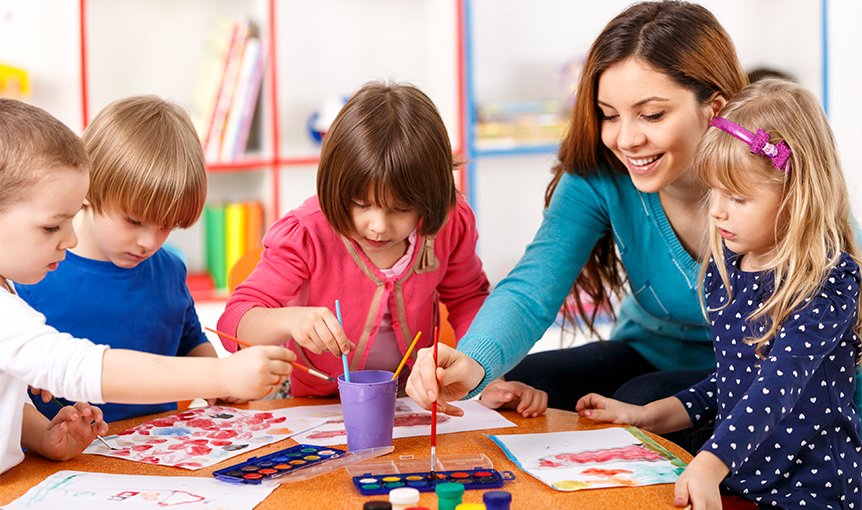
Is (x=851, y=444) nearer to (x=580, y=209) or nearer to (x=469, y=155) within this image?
(x=580, y=209)

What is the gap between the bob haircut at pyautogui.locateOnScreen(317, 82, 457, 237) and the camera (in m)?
1.13

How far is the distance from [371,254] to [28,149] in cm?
62

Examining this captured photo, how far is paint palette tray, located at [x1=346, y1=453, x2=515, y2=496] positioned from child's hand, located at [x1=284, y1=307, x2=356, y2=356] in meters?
0.19

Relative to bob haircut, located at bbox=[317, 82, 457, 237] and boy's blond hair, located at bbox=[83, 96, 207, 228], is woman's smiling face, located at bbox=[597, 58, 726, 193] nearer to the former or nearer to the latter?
bob haircut, located at bbox=[317, 82, 457, 237]

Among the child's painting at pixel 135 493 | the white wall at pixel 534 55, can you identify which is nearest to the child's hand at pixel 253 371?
the child's painting at pixel 135 493

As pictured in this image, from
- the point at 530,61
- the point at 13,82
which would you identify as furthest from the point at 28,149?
the point at 530,61

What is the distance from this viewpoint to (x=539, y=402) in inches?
45.1

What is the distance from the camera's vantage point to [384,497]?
81 cm

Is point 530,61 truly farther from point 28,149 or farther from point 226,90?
point 28,149

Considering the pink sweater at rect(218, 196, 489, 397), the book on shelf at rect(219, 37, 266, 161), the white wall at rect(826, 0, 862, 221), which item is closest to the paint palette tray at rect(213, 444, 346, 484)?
the pink sweater at rect(218, 196, 489, 397)

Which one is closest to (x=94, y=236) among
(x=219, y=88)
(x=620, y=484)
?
(x=620, y=484)

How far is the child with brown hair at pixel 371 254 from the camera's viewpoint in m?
1.14

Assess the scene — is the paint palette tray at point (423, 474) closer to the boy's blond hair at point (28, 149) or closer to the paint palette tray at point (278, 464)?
the paint palette tray at point (278, 464)

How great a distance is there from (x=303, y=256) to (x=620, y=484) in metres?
0.68
